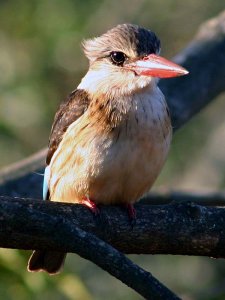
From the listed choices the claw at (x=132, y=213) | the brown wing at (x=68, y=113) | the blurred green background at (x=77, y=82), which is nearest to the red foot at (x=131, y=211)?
the claw at (x=132, y=213)

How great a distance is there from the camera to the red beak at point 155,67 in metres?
4.65

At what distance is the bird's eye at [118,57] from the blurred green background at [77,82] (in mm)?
2687

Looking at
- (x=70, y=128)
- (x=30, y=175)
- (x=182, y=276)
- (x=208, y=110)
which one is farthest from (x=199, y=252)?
(x=208, y=110)

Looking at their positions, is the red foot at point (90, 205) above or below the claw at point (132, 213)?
below

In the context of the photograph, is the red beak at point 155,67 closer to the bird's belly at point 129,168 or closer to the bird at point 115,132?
the bird at point 115,132

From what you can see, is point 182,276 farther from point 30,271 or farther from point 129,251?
point 129,251

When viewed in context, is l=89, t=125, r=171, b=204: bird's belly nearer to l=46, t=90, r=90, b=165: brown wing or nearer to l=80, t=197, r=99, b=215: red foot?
l=80, t=197, r=99, b=215: red foot

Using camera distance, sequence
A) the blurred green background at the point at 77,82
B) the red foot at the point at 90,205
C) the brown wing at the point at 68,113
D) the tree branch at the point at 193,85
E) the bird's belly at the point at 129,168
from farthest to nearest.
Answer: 1. the blurred green background at the point at 77,82
2. the tree branch at the point at 193,85
3. the brown wing at the point at 68,113
4. the bird's belly at the point at 129,168
5. the red foot at the point at 90,205

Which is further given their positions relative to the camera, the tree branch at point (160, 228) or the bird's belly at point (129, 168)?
the bird's belly at point (129, 168)

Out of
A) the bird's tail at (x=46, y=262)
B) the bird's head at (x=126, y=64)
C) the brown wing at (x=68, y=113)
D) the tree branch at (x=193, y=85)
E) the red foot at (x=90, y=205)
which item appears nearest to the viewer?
the red foot at (x=90, y=205)

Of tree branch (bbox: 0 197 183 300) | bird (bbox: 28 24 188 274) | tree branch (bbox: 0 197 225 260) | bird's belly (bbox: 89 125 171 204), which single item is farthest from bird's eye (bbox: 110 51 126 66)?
tree branch (bbox: 0 197 183 300)

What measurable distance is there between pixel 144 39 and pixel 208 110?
421 centimetres

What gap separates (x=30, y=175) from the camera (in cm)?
548

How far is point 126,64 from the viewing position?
16.1 feet
